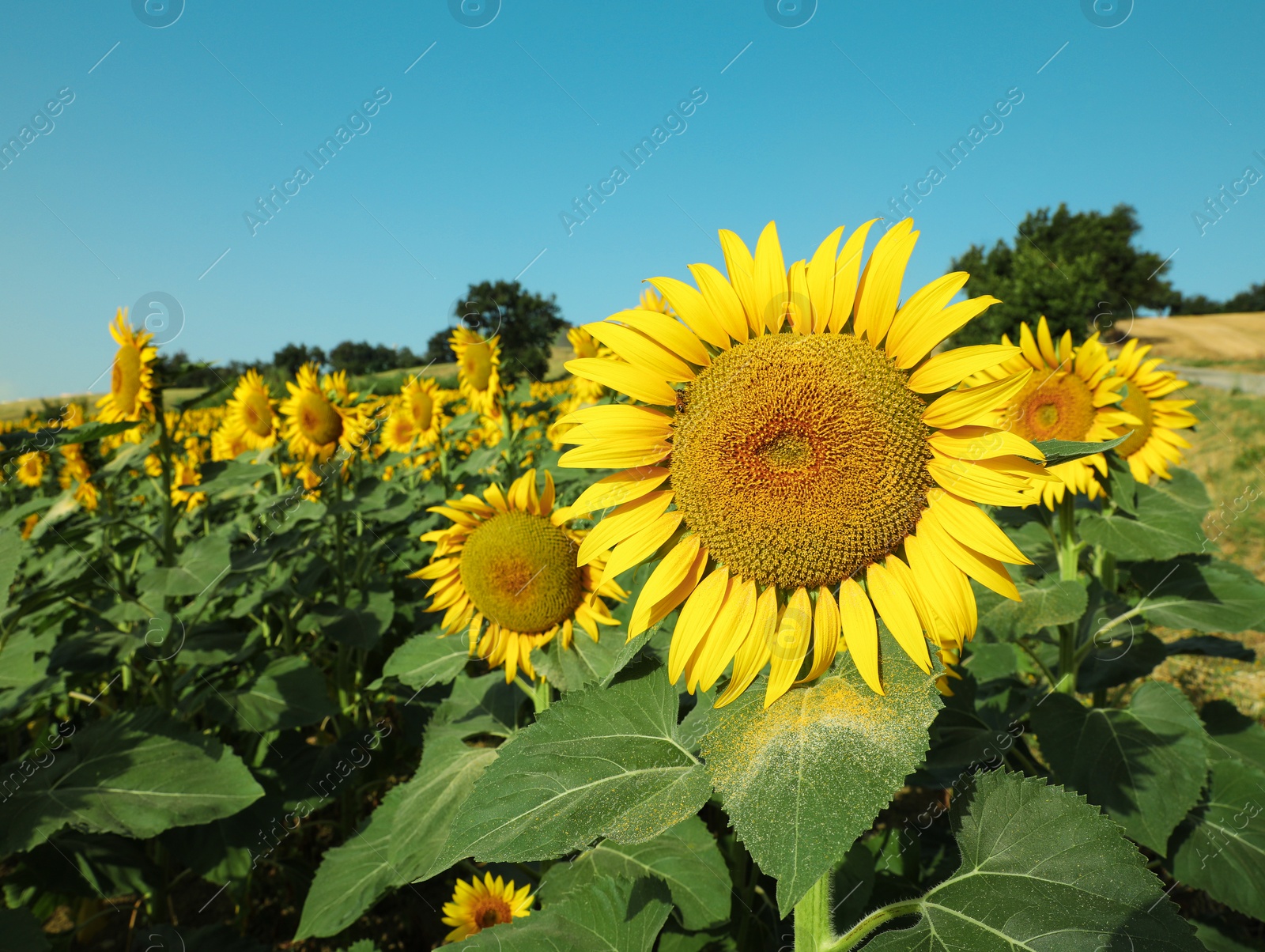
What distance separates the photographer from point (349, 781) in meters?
3.84

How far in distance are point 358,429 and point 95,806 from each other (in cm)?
402

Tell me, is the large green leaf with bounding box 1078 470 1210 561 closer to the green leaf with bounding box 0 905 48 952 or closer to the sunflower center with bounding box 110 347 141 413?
the green leaf with bounding box 0 905 48 952

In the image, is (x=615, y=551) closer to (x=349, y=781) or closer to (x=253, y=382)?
(x=349, y=781)

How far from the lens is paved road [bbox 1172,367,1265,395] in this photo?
20484 mm

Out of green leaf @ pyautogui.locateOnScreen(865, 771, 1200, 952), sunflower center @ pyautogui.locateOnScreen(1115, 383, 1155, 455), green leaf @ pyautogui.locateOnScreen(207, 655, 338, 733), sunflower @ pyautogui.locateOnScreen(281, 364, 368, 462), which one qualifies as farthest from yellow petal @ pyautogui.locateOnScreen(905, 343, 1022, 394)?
sunflower @ pyautogui.locateOnScreen(281, 364, 368, 462)

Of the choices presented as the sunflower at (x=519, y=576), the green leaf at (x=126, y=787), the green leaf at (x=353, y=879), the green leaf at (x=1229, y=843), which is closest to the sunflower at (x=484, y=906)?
the green leaf at (x=353, y=879)

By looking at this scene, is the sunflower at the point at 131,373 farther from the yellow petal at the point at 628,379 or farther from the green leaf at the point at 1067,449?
the green leaf at the point at 1067,449

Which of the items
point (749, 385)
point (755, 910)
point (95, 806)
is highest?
point (95, 806)

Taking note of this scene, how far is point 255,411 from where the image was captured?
6.55 meters

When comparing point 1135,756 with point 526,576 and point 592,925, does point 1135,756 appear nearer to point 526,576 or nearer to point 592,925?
point 592,925

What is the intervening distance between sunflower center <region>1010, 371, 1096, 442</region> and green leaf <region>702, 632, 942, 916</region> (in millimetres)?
2487

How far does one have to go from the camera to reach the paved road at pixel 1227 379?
67.2ft

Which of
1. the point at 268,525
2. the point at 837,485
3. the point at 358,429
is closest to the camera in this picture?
the point at 837,485

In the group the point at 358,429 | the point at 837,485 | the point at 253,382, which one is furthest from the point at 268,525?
the point at 837,485
